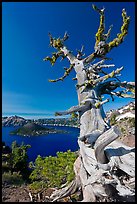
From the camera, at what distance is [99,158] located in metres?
4.04

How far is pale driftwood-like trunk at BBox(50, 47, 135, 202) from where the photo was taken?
364 centimetres

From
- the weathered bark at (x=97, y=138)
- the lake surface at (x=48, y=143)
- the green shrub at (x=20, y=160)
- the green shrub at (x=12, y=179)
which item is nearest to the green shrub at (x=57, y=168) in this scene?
the weathered bark at (x=97, y=138)

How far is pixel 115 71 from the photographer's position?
17.1 feet

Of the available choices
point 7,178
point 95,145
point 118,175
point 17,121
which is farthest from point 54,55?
point 17,121

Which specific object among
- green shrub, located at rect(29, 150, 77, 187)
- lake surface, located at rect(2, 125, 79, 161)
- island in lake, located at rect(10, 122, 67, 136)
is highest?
green shrub, located at rect(29, 150, 77, 187)

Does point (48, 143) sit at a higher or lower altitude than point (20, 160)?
lower

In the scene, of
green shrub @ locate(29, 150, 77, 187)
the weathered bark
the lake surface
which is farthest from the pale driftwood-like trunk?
the lake surface

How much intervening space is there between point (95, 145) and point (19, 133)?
46.8m

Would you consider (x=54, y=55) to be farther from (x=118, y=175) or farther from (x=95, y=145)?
(x=118, y=175)

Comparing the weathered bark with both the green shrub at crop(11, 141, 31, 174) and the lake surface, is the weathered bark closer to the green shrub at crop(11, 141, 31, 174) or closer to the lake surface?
the green shrub at crop(11, 141, 31, 174)

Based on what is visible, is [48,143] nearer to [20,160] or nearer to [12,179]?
[20,160]

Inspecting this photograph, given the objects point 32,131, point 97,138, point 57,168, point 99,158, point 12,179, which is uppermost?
point 97,138

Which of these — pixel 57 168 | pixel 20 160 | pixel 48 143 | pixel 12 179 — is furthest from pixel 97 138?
→ pixel 48 143

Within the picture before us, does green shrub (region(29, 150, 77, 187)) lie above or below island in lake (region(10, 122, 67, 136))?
above
